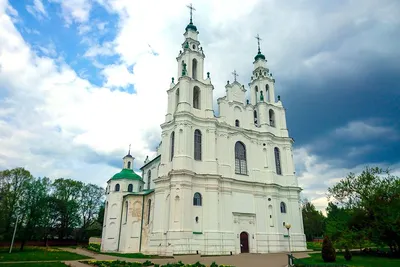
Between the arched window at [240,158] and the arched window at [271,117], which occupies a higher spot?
the arched window at [271,117]

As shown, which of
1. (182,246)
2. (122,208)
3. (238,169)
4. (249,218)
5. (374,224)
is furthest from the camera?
(122,208)

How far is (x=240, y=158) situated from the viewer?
122 ft

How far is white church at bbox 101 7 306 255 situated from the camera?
30641 mm

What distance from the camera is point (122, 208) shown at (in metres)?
41.1

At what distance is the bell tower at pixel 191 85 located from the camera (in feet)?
117

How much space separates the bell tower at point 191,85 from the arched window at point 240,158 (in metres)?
5.54

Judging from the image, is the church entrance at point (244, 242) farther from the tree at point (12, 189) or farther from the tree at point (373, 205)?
the tree at point (12, 189)

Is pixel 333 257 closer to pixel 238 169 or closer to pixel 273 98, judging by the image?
pixel 238 169

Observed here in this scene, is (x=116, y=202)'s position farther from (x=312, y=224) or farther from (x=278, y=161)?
(x=312, y=224)

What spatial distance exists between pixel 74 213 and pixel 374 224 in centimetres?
5614

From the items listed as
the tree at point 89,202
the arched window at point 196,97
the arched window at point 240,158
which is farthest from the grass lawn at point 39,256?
the tree at point 89,202

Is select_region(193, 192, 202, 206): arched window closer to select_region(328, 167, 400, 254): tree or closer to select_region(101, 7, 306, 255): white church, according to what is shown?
select_region(101, 7, 306, 255): white church

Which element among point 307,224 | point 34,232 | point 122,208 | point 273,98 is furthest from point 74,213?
point 307,224

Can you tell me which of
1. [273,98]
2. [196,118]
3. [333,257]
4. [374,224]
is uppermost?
[273,98]
